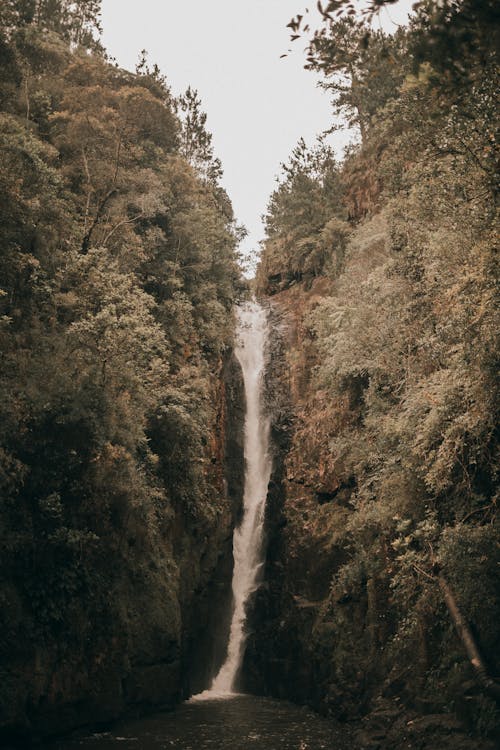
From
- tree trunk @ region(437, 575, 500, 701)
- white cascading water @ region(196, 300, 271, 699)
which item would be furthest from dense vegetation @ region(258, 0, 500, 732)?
white cascading water @ region(196, 300, 271, 699)

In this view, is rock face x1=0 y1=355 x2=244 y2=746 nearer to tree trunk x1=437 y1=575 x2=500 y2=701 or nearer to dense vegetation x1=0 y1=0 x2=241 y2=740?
dense vegetation x1=0 y1=0 x2=241 y2=740

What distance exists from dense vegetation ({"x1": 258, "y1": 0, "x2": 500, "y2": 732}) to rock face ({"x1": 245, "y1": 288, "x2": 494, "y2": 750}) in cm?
8

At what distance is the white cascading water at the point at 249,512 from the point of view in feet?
75.0

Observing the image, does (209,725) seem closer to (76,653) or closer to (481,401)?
(76,653)

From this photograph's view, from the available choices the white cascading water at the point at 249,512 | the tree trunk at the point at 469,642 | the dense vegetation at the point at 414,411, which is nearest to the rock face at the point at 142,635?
the white cascading water at the point at 249,512

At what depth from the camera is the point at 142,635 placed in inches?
637

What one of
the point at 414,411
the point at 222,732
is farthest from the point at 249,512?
the point at 414,411

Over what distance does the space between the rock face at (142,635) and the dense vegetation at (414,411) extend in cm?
317

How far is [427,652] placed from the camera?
14094mm

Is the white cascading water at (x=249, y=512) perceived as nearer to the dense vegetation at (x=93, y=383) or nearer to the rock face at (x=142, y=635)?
the rock face at (x=142, y=635)

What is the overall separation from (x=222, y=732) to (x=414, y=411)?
912 centimetres

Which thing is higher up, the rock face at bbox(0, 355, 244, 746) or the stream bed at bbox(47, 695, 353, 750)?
the rock face at bbox(0, 355, 244, 746)

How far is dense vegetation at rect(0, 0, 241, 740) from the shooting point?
12953 millimetres

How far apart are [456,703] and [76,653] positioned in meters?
7.88
